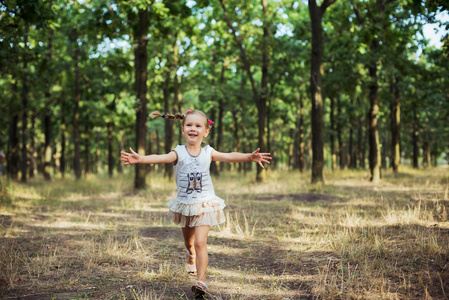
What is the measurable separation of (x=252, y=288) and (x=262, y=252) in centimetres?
167

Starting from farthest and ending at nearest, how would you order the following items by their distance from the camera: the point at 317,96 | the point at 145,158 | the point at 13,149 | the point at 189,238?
the point at 13,149 → the point at 317,96 → the point at 189,238 → the point at 145,158

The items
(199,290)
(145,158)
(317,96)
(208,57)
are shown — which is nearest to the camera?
(199,290)

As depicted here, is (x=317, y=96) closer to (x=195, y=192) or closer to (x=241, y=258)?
(x=241, y=258)

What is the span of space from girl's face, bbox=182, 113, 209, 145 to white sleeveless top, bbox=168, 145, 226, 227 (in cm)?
18

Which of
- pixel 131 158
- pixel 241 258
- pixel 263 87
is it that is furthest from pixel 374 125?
pixel 131 158

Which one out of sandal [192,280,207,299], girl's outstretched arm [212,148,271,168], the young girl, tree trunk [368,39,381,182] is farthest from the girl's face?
tree trunk [368,39,381,182]

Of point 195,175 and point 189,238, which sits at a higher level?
point 195,175

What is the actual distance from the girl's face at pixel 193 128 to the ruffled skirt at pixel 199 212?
0.74 meters

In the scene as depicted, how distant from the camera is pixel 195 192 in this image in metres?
4.19

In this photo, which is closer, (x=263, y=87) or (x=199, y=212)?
(x=199, y=212)

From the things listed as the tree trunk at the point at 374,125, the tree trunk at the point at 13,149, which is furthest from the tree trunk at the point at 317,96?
the tree trunk at the point at 13,149

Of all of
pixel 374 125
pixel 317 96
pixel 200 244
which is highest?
pixel 317 96

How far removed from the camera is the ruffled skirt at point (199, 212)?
4085 mm

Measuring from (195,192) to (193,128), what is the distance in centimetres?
75
